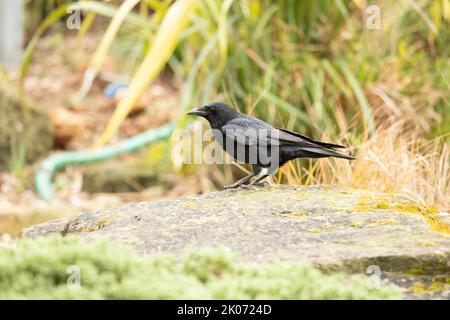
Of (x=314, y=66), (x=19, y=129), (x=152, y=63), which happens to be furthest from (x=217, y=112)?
(x=19, y=129)

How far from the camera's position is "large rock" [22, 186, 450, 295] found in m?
2.87

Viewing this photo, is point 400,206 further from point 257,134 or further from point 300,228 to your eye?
point 257,134

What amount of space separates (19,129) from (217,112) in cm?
397

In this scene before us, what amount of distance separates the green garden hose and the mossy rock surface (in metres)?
0.23

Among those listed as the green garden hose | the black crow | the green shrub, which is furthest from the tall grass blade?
the green garden hose

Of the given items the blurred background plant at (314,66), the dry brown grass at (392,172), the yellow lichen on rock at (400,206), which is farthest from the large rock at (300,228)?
the blurred background plant at (314,66)

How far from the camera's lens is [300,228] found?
3.30 m

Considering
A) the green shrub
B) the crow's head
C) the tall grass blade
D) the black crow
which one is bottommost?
the green shrub

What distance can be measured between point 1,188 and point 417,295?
211 inches

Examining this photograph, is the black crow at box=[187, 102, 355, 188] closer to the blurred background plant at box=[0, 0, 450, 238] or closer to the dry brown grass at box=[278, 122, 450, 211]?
the dry brown grass at box=[278, 122, 450, 211]

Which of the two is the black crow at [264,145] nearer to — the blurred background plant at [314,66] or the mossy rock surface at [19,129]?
the blurred background plant at [314,66]

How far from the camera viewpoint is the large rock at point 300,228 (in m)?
2.87

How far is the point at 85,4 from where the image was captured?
211 inches

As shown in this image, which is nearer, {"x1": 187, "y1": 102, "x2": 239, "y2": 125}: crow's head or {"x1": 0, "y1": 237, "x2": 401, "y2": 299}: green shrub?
{"x1": 0, "y1": 237, "x2": 401, "y2": 299}: green shrub
